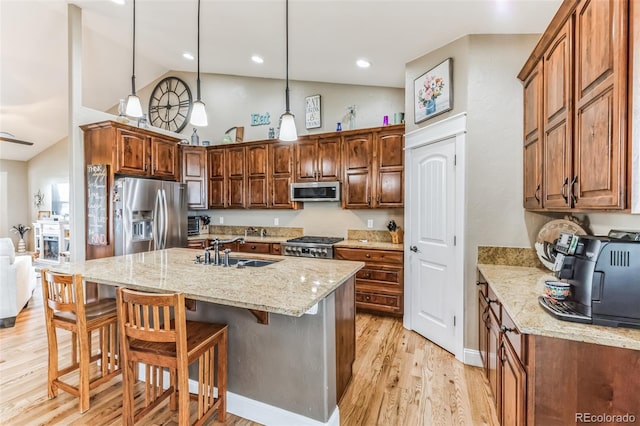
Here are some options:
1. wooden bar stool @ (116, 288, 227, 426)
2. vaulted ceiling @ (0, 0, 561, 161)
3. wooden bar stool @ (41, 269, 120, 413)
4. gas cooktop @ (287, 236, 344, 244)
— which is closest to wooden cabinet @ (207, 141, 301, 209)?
gas cooktop @ (287, 236, 344, 244)

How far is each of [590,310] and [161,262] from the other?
2.79 meters

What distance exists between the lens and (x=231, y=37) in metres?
3.52

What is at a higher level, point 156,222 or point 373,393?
point 156,222

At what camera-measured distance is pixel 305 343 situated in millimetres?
1789

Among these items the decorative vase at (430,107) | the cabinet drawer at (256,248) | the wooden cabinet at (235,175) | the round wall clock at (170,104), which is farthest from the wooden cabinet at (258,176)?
the decorative vase at (430,107)

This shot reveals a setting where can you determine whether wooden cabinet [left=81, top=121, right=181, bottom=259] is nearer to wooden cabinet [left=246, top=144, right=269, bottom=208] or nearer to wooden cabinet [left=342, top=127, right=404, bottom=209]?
wooden cabinet [left=246, top=144, right=269, bottom=208]

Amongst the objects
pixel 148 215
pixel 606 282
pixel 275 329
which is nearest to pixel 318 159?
pixel 148 215

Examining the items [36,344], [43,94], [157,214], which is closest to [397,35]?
[157,214]

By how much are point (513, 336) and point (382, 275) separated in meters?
2.21

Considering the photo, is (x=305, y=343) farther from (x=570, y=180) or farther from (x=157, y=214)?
(x=157, y=214)

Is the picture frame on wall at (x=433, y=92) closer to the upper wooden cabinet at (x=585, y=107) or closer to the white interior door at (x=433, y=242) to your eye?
the white interior door at (x=433, y=242)

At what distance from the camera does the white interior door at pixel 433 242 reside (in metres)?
2.85

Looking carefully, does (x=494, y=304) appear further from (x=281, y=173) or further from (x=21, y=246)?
(x=21, y=246)

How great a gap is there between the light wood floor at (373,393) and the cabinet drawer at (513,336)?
784mm
